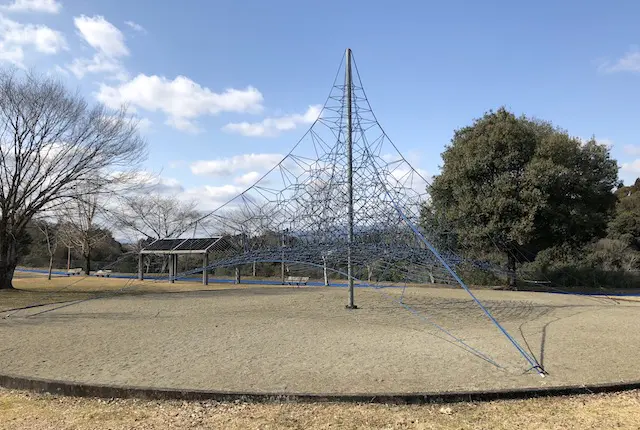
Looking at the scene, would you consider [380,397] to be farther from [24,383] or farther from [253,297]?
[253,297]

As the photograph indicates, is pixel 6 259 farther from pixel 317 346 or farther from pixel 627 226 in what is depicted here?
pixel 627 226

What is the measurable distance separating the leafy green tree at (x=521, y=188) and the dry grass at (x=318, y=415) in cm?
1299

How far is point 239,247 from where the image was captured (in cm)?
1385

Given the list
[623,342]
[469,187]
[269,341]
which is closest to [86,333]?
[269,341]

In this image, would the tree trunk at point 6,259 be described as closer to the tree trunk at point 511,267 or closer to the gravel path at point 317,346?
the gravel path at point 317,346

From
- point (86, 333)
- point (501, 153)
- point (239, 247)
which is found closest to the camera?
point (86, 333)

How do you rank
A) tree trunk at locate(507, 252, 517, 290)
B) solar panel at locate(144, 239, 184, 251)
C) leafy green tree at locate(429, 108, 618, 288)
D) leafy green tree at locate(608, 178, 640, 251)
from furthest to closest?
leafy green tree at locate(608, 178, 640, 251)
solar panel at locate(144, 239, 184, 251)
tree trunk at locate(507, 252, 517, 290)
leafy green tree at locate(429, 108, 618, 288)

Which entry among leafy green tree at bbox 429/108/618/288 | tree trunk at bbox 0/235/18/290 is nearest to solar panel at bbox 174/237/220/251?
tree trunk at bbox 0/235/18/290

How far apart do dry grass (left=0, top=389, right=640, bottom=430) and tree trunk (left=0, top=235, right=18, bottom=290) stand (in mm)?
15119

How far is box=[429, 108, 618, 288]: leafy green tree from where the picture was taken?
1697 cm

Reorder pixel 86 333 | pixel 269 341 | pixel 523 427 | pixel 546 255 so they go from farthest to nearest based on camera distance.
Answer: pixel 546 255 < pixel 86 333 < pixel 269 341 < pixel 523 427

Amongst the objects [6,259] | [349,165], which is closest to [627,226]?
[349,165]

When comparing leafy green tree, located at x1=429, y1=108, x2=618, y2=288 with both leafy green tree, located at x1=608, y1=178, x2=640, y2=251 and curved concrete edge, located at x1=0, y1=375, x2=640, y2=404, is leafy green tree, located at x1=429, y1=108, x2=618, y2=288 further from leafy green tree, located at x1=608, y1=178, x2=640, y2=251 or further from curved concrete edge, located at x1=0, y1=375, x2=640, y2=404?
curved concrete edge, located at x1=0, y1=375, x2=640, y2=404

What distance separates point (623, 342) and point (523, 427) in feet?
17.1
